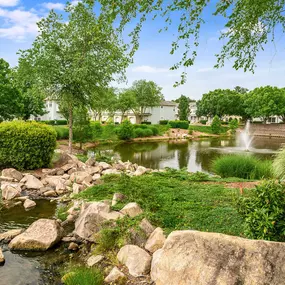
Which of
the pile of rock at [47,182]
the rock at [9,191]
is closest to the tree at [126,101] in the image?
the pile of rock at [47,182]

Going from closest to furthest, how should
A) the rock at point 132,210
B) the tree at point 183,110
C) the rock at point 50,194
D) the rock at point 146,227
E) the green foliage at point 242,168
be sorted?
the rock at point 146,227, the rock at point 132,210, the rock at point 50,194, the green foliage at point 242,168, the tree at point 183,110

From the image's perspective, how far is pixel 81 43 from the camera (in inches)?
650

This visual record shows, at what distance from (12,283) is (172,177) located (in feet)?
20.9

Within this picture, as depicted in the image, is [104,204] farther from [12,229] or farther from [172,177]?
[172,177]

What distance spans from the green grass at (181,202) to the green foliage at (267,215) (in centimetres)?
56

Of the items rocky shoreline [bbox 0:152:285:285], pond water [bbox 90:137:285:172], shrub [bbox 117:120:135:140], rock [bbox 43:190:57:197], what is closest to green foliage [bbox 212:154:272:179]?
pond water [bbox 90:137:285:172]

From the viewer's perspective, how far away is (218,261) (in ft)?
11.4

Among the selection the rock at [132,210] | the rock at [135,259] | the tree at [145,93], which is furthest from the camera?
the tree at [145,93]

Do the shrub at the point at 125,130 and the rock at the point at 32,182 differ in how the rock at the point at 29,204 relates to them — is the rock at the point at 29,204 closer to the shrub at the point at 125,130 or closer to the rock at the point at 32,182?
the rock at the point at 32,182

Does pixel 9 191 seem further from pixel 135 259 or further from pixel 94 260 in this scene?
pixel 135 259

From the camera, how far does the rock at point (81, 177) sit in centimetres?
1068

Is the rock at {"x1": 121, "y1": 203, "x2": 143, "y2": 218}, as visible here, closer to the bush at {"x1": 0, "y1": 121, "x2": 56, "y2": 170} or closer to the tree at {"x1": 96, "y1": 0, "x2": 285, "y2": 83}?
the tree at {"x1": 96, "y1": 0, "x2": 285, "y2": 83}

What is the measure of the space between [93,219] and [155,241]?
1.55 m

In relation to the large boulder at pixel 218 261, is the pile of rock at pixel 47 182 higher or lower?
lower
